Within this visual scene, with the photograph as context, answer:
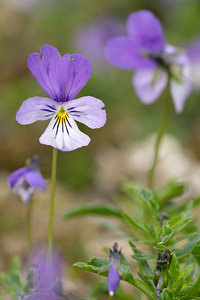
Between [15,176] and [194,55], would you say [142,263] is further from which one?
[194,55]

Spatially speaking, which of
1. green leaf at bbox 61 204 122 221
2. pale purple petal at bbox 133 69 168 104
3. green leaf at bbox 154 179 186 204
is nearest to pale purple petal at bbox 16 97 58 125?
green leaf at bbox 61 204 122 221

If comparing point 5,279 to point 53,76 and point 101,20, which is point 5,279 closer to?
point 53,76

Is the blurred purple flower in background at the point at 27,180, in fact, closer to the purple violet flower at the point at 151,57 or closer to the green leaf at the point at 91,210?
the green leaf at the point at 91,210

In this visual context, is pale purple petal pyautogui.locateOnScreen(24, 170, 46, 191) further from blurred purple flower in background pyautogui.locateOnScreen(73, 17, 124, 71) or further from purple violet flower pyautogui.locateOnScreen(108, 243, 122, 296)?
blurred purple flower in background pyautogui.locateOnScreen(73, 17, 124, 71)

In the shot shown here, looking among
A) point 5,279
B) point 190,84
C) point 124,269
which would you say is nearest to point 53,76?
point 124,269

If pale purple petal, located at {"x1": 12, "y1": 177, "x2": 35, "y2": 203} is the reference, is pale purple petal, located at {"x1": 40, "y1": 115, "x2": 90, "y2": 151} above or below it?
below
